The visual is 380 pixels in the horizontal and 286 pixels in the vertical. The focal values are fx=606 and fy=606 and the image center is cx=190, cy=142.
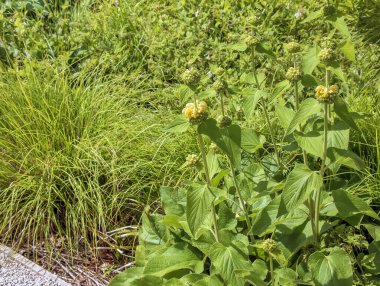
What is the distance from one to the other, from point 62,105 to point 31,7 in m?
1.88

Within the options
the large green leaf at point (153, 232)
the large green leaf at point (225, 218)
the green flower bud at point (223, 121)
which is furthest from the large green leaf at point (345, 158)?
the large green leaf at point (153, 232)

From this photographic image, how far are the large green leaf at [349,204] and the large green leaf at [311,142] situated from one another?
0.20 meters

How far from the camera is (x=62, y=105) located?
3.45 meters

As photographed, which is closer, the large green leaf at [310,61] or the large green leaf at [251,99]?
the large green leaf at [310,61]

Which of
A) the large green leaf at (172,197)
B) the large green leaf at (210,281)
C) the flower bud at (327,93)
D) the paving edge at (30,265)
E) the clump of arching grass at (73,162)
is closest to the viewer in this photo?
the flower bud at (327,93)

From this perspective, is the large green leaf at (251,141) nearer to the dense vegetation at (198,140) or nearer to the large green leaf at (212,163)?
the dense vegetation at (198,140)

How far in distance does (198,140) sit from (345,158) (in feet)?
1.64

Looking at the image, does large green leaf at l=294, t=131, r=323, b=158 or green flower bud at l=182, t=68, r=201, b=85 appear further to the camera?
large green leaf at l=294, t=131, r=323, b=158

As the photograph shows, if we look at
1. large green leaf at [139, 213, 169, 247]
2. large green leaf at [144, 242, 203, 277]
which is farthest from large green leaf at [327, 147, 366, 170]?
large green leaf at [139, 213, 169, 247]

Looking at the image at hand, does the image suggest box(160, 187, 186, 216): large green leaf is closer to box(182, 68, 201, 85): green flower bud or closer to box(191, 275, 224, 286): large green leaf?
box(191, 275, 224, 286): large green leaf

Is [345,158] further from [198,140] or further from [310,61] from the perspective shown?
[198,140]

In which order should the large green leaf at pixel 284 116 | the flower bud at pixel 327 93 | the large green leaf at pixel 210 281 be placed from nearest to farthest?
the flower bud at pixel 327 93
the large green leaf at pixel 210 281
the large green leaf at pixel 284 116

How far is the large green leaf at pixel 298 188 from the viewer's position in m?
1.87

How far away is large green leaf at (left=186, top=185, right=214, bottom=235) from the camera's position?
189 cm
